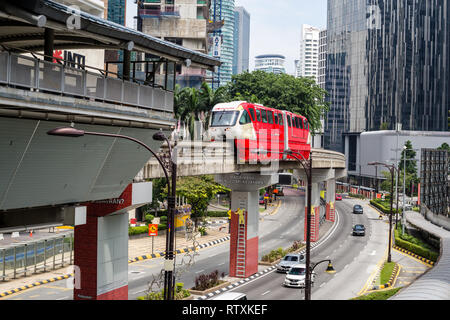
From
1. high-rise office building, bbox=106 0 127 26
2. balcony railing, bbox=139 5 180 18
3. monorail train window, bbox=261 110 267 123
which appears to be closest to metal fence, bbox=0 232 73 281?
monorail train window, bbox=261 110 267 123

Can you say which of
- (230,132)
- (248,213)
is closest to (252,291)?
(248,213)

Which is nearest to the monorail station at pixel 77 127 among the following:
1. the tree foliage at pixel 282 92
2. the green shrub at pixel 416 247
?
the green shrub at pixel 416 247

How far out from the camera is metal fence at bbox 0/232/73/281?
38.9 metres

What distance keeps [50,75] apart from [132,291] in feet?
76.2

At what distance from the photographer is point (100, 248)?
2312cm

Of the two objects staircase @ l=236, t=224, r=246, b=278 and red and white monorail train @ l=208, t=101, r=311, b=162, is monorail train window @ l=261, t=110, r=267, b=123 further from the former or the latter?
staircase @ l=236, t=224, r=246, b=278

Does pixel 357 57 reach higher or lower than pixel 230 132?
higher

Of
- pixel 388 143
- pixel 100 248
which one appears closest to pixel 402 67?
pixel 388 143

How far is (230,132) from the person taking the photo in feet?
121

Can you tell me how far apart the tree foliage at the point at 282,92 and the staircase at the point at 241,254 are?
4588 cm

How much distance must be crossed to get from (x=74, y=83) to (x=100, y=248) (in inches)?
326

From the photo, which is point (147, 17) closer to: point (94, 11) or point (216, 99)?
point (216, 99)

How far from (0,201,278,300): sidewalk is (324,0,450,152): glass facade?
296ft
